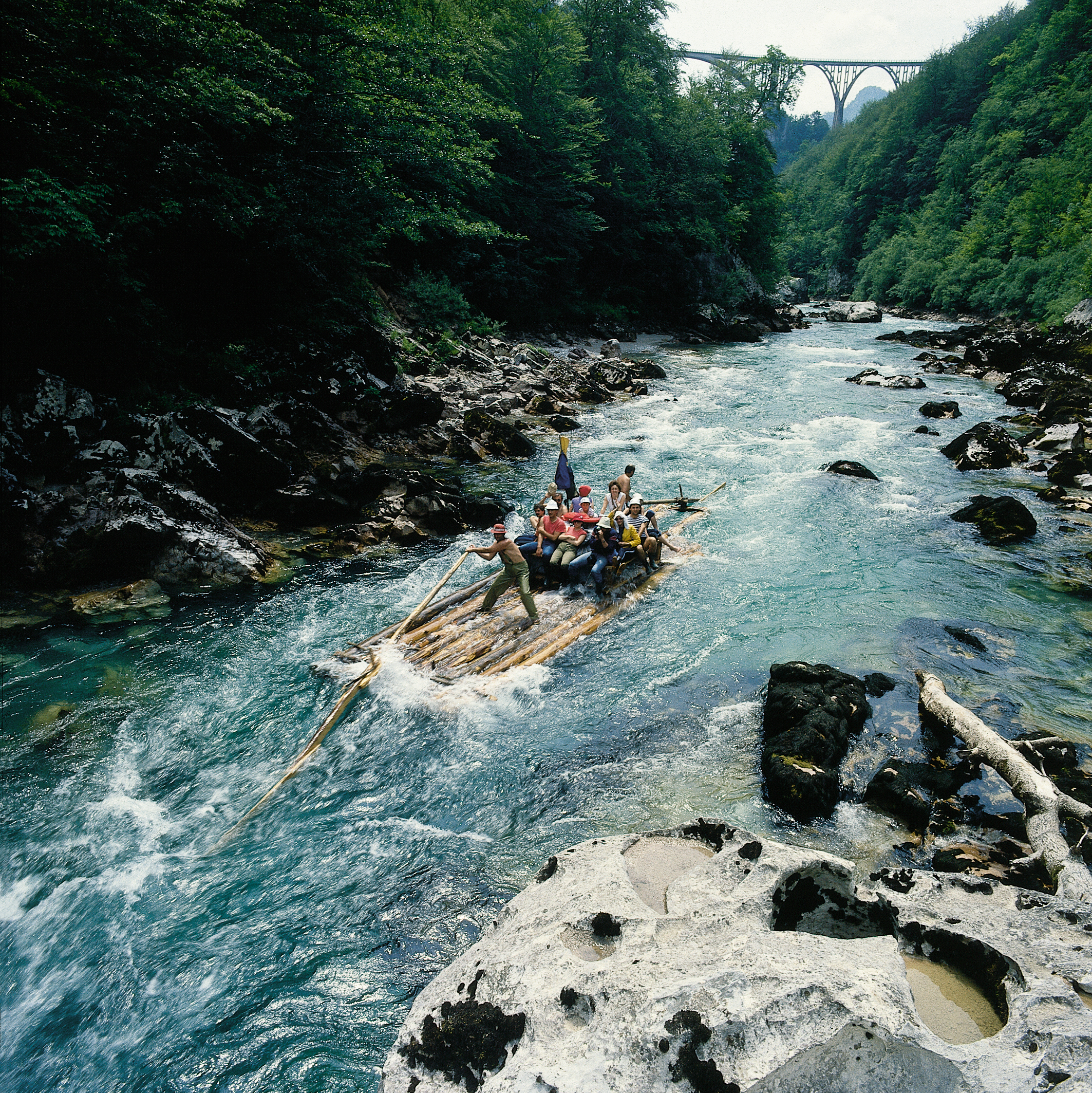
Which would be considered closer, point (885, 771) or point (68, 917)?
point (68, 917)

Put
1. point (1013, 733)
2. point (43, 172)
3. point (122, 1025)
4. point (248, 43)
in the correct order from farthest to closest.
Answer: point (248, 43)
point (43, 172)
point (1013, 733)
point (122, 1025)

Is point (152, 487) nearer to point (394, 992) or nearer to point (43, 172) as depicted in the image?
point (43, 172)

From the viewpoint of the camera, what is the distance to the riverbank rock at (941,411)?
21.3m

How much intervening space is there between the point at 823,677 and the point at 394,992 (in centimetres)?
548

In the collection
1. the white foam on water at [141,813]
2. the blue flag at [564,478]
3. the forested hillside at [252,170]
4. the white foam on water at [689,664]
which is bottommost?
the white foam on water at [689,664]

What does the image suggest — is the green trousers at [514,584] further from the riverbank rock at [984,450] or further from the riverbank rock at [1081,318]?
the riverbank rock at [1081,318]

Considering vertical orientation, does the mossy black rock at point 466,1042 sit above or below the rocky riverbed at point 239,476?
below

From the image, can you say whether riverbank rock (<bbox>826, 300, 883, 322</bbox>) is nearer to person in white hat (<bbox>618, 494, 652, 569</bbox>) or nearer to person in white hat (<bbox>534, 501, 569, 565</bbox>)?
person in white hat (<bbox>618, 494, 652, 569</bbox>)

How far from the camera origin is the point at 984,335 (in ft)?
115

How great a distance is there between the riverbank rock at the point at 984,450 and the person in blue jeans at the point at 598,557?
11.6 metres

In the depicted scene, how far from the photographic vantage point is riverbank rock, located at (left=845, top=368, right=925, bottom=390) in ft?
84.4

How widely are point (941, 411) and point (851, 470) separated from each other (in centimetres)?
827

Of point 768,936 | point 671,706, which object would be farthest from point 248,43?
point 768,936

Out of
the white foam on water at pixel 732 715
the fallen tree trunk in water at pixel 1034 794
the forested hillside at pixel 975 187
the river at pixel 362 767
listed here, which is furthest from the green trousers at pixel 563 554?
the forested hillside at pixel 975 187
